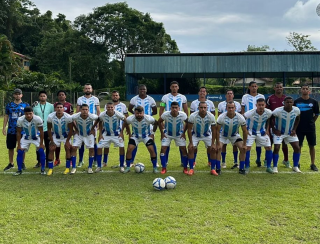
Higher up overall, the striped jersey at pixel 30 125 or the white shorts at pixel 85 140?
the striped jersey at pixel 30 125

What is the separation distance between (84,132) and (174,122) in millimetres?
2019

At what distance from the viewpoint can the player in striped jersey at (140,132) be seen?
6.58 metres

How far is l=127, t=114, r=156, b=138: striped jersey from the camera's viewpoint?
667 centimetres

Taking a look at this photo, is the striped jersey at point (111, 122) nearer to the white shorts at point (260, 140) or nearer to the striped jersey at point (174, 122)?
the striped jersey at point (174, 122)

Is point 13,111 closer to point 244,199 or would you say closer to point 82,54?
point 244,199

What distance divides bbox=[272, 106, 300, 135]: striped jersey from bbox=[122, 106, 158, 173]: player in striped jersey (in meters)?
2.68

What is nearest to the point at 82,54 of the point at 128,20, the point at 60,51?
the point at 60,51

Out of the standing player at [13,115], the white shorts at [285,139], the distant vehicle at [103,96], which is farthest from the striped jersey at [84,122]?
the distant vehicle at [103,96]

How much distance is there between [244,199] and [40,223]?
3014mm

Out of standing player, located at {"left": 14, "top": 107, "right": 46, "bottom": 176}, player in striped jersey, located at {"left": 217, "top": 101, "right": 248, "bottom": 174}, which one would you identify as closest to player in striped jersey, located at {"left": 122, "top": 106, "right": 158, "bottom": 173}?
player in striped jersey, located at {"left": 217, "top": 101, "right": 248, "bottom": 174}

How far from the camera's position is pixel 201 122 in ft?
21.2

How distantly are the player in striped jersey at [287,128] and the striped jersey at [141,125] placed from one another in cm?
271

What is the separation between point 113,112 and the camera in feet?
21.8

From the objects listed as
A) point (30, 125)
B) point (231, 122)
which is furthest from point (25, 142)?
point (231, 122)
